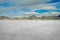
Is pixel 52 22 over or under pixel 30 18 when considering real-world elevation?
under

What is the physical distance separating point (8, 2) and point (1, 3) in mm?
115

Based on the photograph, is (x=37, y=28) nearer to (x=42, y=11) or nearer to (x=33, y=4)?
(x=42, y=11)

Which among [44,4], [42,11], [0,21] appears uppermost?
[44,4]

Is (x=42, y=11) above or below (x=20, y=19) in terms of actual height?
above

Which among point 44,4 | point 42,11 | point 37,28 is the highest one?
point 44,4

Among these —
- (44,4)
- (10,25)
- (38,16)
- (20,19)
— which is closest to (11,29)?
(10,25)

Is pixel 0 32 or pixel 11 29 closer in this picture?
pixel 0 32

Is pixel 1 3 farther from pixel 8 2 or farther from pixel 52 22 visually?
pixel 52 22

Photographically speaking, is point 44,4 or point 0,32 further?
point 44,4

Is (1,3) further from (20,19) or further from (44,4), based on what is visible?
(44,4)

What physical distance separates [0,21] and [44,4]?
781 mm

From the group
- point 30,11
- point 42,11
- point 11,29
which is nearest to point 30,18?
point 30,11

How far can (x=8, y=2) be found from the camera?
1712 millimetres

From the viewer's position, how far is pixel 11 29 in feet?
5.54
